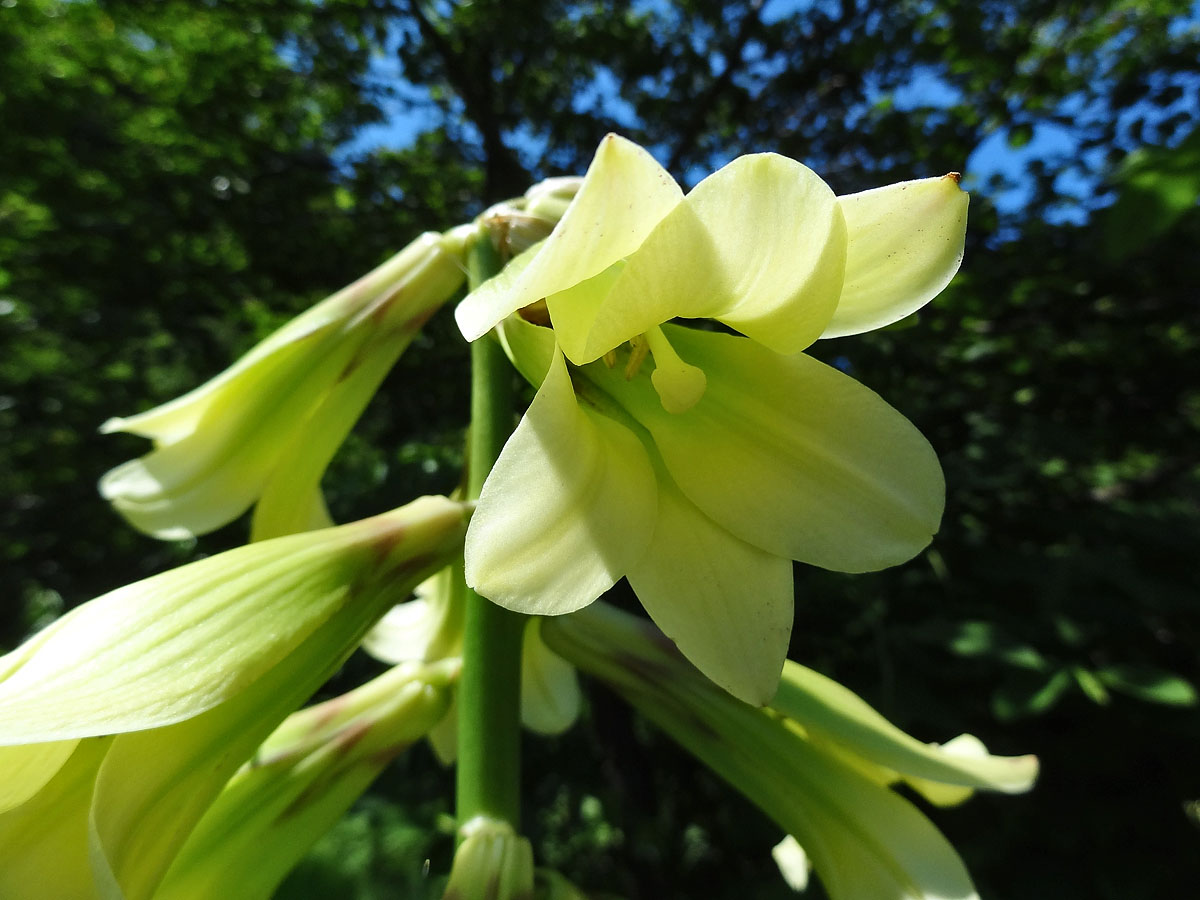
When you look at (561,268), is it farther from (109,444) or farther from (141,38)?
(141,38)

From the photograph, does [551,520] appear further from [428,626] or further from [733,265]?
[428,626]

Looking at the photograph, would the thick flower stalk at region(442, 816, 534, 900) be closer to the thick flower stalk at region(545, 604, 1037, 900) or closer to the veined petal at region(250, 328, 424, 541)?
the thick flower stalk at region(545, 604, 1037, 900)

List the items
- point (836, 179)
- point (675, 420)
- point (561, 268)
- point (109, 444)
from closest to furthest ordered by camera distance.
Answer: point (561, 268)
point (675, 420)
point (836, 179)
point (109, 444)

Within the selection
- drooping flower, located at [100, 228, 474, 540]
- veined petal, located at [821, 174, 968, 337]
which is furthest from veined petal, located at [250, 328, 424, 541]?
veined petal, located at [821, 174, 968, 337]

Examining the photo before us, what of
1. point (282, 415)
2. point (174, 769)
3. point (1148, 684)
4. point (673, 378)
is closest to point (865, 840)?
point (673, 378)

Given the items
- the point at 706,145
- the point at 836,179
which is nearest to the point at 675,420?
the point at 836,179

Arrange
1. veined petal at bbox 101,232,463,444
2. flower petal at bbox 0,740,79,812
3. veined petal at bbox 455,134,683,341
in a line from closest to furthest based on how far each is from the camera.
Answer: veined petal at bbox 455,134,683,341
flower petal at bbox 0,740,79,812
veined petal at bbox 101,232,463,444
